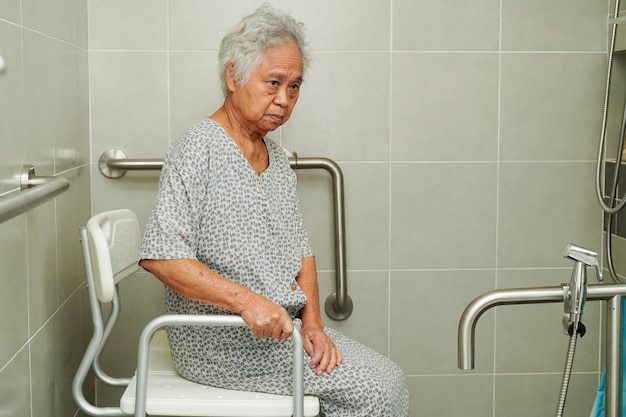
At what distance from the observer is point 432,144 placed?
2639 mm

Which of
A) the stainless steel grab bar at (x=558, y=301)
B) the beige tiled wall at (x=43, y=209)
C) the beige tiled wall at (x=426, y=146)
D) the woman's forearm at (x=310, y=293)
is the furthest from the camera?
the beige tiled wall at (x=426, y=146)

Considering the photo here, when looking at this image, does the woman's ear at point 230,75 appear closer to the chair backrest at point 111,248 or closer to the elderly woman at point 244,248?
the elderly woman at point 244,248

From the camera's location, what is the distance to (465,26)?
260 cm

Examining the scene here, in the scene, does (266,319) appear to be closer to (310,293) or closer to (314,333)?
(314,333)

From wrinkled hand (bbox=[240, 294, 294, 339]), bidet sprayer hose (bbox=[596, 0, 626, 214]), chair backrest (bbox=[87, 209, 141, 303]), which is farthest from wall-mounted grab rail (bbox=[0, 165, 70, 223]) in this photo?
bidet sprayer hose (bbox=[596, 0, 626, 214])

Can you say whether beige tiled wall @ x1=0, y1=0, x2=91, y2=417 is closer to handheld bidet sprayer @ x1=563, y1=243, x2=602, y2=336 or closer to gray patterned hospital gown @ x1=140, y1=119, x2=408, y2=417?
gray patterned hospital gown @ x1=140, y1=119, x2=408, y2=417

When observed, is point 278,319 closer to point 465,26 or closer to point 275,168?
point 275,168

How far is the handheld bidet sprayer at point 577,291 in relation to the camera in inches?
48.8

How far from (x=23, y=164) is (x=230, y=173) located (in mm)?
458

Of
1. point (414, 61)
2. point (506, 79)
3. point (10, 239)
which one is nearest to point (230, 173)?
point (10, 239)

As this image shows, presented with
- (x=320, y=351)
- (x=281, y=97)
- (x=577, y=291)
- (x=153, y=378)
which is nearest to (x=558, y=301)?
(x=577, y=291)

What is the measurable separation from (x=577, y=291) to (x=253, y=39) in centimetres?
101

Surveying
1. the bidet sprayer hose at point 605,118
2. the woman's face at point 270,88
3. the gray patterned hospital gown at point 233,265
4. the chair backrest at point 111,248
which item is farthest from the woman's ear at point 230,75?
the bidet sprayer hose at point 605,118

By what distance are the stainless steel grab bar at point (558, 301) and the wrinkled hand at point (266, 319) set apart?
1.79 ft
